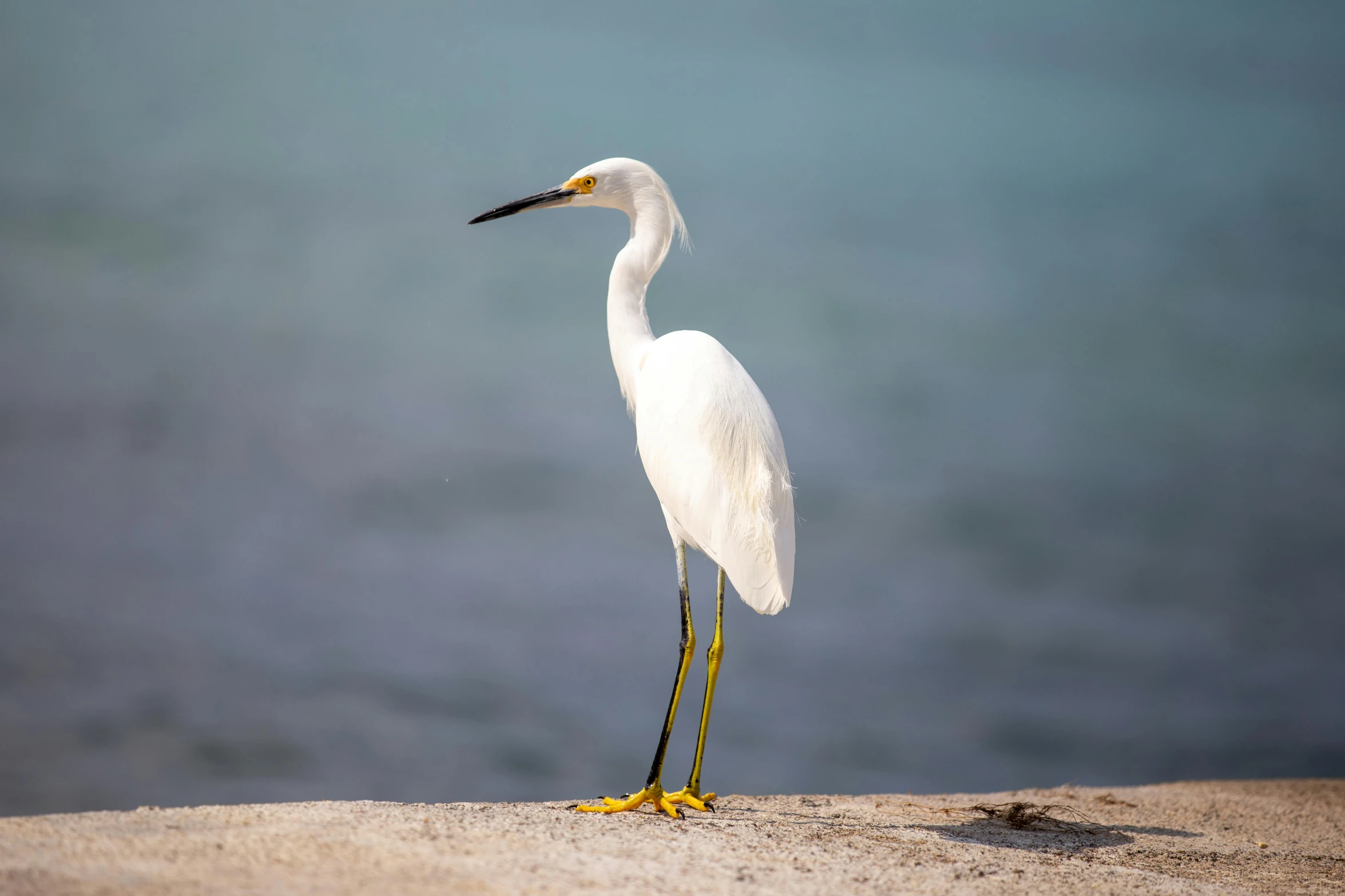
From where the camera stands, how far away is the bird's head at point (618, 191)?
16.8ft

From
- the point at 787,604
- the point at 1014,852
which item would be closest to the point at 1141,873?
the point at 1014,852

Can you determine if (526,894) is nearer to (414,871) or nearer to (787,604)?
(414,871)

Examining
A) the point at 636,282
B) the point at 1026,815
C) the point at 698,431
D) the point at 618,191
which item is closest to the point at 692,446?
the point at 698,431

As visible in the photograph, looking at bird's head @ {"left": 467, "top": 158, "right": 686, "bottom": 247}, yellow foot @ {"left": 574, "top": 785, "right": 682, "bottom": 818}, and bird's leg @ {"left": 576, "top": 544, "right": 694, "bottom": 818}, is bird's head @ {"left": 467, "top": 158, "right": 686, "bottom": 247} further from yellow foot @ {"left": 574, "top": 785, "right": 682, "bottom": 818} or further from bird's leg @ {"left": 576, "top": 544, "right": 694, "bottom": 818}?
yellow foot @ {"left": 574, "top": 785, "right": 682, "bottom": 818}

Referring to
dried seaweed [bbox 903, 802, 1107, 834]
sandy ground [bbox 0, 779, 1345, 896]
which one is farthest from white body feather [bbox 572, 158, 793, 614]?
dried seaweed [bbox 903, 802, 1107, 834]

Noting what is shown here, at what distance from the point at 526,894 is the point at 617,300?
303 cm

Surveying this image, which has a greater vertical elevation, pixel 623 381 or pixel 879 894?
pixel 623 381

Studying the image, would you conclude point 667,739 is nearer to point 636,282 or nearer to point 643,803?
point 643,803

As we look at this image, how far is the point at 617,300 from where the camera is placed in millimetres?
5047

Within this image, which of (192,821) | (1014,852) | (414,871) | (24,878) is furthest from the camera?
(1014,852)

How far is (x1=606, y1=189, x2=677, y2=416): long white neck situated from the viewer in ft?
16.5

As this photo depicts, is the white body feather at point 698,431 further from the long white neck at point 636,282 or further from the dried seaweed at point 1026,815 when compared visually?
the dried seaweed at point 1026,815

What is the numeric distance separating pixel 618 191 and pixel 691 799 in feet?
10.00

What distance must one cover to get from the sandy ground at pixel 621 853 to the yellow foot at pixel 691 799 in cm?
7
